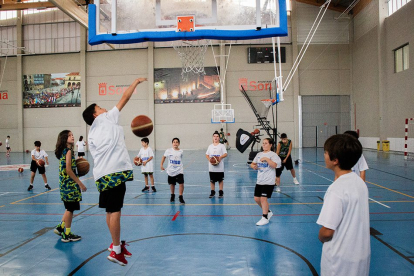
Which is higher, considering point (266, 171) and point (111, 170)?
point (111, 170)

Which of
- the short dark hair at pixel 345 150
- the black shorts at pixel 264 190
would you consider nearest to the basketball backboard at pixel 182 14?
the black shorts at pixel 264 190

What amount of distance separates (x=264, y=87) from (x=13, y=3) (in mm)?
19805

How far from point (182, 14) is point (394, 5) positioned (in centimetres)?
2034

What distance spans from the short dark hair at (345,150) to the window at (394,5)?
70.6ft

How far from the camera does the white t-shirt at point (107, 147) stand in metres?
3.29

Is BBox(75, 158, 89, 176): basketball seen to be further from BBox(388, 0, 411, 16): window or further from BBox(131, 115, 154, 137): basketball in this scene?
BBox(388, 0, 411, 16): window

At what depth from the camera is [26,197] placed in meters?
7.76

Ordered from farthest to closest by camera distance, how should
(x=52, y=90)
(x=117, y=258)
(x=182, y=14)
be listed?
(x=52, y=90) → (x=182, y=14) → (x=117, y=258)

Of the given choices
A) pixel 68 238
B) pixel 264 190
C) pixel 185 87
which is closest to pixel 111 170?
pixel 68 238

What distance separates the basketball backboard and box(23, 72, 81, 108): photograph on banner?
2355 centimetres

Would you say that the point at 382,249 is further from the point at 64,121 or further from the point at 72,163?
the point at 64,121

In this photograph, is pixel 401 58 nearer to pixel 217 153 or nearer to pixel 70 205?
pixel 217 153

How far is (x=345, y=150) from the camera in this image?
6.18ft

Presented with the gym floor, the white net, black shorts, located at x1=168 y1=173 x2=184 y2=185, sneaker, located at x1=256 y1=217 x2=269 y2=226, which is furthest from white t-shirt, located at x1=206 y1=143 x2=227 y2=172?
the white net
